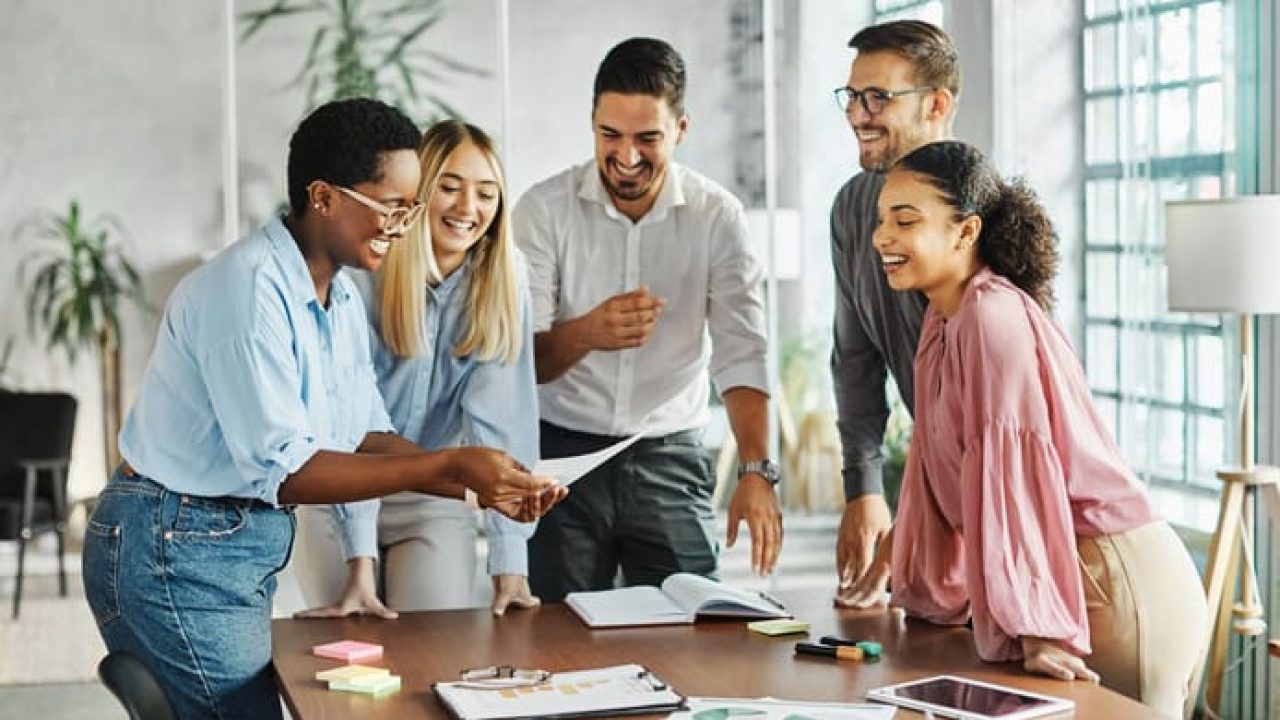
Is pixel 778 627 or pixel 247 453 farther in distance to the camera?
pixel 778 627

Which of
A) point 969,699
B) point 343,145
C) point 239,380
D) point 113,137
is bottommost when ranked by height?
point 969,699

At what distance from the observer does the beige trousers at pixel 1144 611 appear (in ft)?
8.47

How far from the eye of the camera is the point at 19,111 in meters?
5.10

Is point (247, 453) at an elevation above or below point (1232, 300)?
below

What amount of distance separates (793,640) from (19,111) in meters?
3.37

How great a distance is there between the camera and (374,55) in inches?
205

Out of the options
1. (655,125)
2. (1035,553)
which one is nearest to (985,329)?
(1035,553)

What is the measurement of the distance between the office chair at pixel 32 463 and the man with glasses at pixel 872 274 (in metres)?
2.71

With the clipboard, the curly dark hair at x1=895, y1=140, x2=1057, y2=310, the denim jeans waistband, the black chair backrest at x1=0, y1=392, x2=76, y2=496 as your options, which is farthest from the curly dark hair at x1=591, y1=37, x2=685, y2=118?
the black chair backrest at x1=0, y1=392, x2=76, y2=496

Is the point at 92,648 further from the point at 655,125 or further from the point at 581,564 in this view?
the point at 655,125

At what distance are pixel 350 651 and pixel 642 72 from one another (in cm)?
140

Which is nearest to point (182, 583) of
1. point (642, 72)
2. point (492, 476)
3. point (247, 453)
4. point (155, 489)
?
point (155, 489)

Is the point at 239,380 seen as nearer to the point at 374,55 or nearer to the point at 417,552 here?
the point at 417,552

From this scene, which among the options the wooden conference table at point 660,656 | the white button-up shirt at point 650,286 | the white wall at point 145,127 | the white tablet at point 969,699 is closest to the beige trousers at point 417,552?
the wooden conference table at point 660,656
